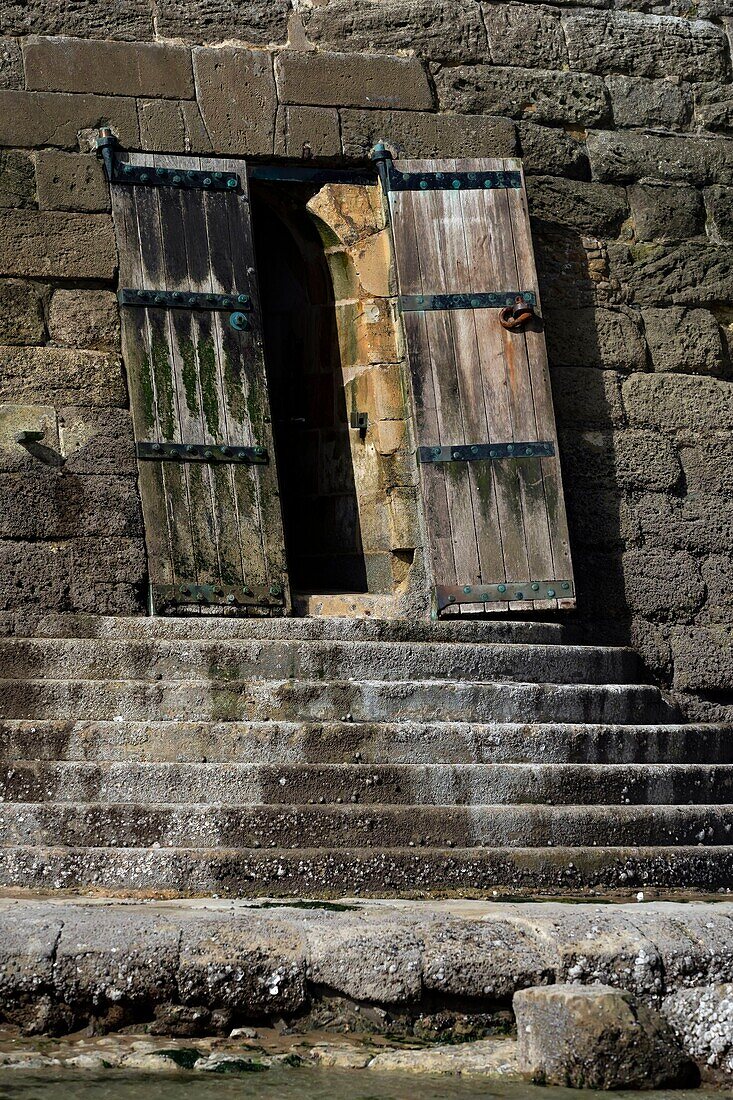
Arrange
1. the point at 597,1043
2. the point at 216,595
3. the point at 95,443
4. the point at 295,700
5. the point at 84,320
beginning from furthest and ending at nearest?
1. the point at 84,320
2. the point at 95,443
3. the point at 216,595
4. the point at 295,700
5. the point at 597,1043

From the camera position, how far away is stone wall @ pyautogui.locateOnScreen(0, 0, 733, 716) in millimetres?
5992

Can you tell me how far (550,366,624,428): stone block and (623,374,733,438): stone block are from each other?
64 mm

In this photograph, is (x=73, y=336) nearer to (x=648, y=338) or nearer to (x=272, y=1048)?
(x=648, y=338)

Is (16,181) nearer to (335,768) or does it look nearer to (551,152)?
(551,152)

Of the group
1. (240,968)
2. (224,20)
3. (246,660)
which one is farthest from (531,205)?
(240,968)

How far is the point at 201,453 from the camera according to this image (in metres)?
5.99

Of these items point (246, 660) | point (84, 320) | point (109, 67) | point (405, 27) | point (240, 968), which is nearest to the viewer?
point (240, 968)

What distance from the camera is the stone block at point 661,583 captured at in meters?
6.52

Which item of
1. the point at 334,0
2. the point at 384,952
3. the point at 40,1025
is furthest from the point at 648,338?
the point at 40,1025

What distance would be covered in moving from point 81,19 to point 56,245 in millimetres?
1032

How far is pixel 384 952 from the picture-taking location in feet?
12.3

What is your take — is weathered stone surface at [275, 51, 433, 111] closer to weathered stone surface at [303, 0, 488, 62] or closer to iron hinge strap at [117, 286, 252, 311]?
weathered stone surface at [303, 0, 488, 62]

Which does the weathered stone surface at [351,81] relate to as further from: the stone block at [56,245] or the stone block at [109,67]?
the stone block at [56,245]

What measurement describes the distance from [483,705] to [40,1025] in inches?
82.4
